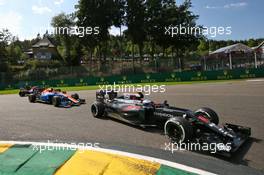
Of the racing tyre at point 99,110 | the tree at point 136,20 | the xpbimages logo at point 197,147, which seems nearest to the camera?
the xpbimages logo at point 197,147

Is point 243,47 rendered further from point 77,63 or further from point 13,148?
point 13,148

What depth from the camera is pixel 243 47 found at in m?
47.2

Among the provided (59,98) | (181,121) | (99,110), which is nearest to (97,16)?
(59,98)

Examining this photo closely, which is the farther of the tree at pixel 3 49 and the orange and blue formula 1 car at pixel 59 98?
the tree at pixel 3 49

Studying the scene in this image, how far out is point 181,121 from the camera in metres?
5.50

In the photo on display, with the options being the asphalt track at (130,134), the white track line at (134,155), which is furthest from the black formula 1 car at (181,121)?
the white track line at (134,155)

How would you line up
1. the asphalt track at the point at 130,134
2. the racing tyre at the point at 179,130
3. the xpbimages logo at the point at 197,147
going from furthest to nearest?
the racing tyre at the point at 179,130 < the xpbimages logo at the point at 197,147 < the asphalt track at the point at 130,134

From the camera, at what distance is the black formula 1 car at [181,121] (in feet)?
17.1

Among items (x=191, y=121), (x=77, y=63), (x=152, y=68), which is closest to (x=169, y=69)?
(x=152, y=68)

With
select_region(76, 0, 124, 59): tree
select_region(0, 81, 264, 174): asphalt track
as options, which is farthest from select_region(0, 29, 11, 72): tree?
select_region(0, 81, 264, 174): asphalt track

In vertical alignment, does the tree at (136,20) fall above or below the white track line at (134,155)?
above

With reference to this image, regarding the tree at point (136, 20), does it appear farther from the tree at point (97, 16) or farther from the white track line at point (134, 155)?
the white track line at point (134, 155)

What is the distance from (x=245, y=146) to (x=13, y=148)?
4272 millimetres

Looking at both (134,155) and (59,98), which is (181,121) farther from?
(59,98)
